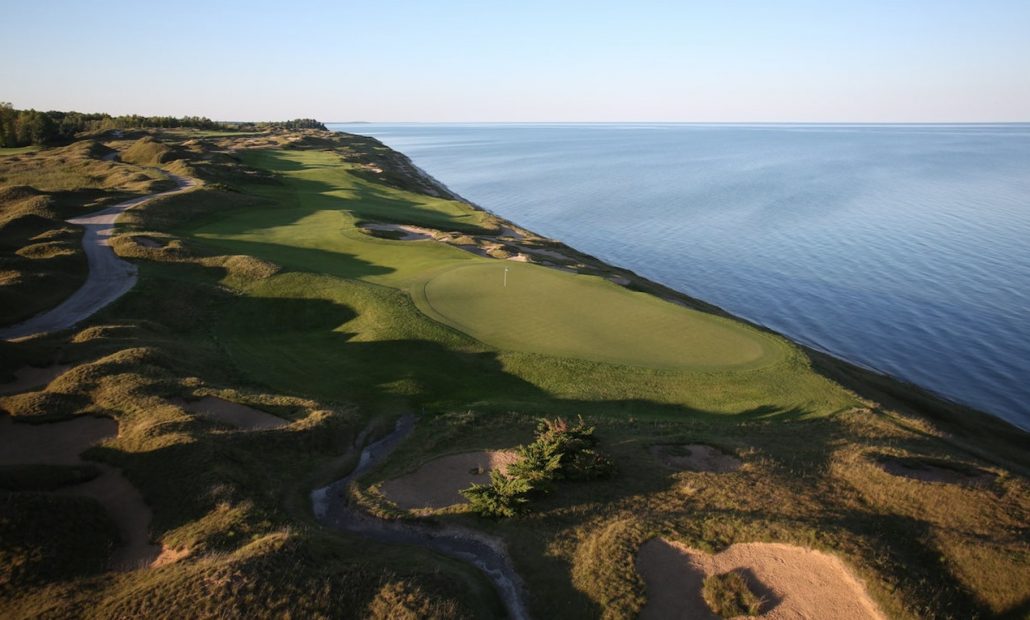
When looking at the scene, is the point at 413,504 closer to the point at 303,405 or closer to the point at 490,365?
the point at 303,405


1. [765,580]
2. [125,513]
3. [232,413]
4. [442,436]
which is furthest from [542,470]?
[232,413]

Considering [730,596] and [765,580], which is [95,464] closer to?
[730,596]


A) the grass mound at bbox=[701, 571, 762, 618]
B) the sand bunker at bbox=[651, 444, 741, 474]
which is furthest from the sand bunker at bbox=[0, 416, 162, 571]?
the sand bunker at bbox=[651, 444, 741, 474]

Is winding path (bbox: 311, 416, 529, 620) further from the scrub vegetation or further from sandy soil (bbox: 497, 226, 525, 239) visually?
sandy soil (bbox: 497, 226, 525, 239)

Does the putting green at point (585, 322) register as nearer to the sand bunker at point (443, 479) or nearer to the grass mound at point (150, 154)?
the sand bunker at point (443, 479)

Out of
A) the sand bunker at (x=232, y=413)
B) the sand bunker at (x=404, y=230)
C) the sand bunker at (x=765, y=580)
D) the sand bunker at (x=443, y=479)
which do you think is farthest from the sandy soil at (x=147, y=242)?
the sand bunker at (x=765, y=580)

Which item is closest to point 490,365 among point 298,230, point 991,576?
point 991,576

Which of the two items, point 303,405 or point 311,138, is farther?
point 311,138
